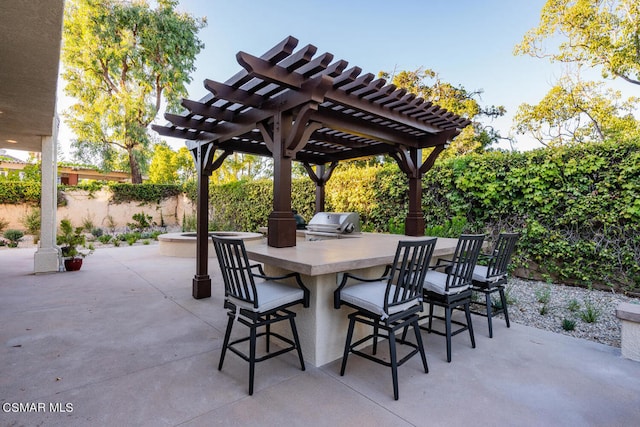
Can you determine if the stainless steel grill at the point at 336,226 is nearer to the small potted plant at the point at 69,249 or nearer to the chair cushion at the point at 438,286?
the chair cushion at the point at 438,286

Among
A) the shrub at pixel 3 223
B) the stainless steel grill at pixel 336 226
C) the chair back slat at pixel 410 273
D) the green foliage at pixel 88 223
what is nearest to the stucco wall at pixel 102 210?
the green foliage at pixel 88 223

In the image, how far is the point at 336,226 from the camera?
4797 mm

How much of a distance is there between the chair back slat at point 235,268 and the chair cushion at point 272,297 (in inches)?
1.5

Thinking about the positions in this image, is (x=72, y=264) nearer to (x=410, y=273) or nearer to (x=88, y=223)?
(x=410, y=273)

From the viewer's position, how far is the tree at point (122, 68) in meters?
11.6

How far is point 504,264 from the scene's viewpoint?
307cm

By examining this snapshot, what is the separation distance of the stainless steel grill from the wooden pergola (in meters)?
0.82

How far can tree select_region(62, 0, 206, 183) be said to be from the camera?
11562 millimetres

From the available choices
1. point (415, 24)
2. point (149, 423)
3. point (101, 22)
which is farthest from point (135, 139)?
point (149, 423)

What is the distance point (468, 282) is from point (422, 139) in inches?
96.3

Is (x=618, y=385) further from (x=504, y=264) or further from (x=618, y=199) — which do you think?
(x=618, y=199)

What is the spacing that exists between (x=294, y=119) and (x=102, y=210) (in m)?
12.6

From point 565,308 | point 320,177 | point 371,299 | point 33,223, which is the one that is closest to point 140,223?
point 33,223

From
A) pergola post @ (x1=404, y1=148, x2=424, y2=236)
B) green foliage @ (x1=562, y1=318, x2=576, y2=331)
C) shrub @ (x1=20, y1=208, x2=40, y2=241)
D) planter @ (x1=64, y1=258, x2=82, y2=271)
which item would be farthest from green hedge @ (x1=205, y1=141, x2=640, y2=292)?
shrub @ (x1=20, y1=208, x2=40, y2=241)
